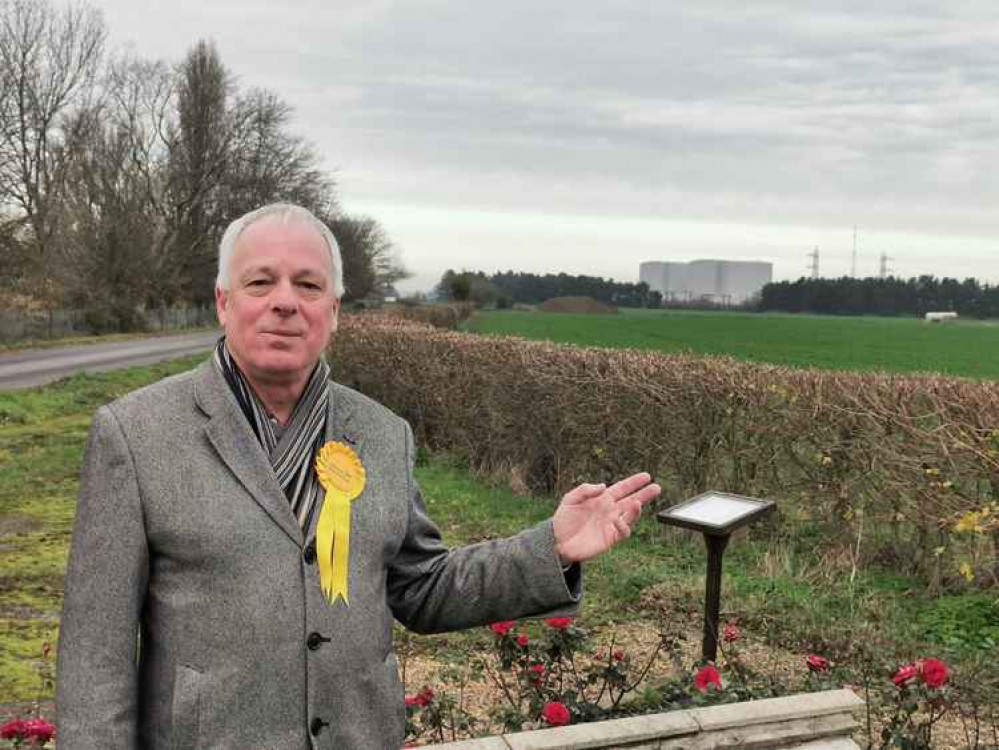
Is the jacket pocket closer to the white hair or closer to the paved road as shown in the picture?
the white hair

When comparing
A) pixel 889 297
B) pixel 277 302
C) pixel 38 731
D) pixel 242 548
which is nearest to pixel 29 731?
pixel 38 731

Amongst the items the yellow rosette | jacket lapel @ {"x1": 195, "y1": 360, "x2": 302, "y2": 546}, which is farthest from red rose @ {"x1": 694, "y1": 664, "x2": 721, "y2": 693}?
jacket lapel @ {"x1": 195, "y1": 360, "x2": 302, "y2": 546}

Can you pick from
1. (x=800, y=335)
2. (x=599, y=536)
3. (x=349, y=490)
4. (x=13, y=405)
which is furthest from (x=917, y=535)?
(x=800, y=335)

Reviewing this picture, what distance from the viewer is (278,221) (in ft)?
6.12

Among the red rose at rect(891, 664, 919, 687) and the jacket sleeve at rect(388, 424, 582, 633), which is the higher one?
the jacket sleeve at rect(388, 424, 582, 633)

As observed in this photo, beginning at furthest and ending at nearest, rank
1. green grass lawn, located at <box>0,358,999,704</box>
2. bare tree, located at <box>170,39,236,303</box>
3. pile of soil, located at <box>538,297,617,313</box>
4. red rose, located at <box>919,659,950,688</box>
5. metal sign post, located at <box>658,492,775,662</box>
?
pile of soil, located at <box>538,297,617,313</box>, bare tree, located at <box>170,39,236,303</box>, green grass lawn, located at <box>0,358,999,704</box>, metal sign post, located at <box>658,492,775,662</box>, red rose, located at <box>919,659,950,688</box>

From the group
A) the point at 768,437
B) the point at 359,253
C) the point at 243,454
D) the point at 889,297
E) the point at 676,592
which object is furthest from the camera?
the point at 889,297

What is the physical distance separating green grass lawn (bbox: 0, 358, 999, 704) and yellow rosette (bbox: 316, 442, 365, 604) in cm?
364

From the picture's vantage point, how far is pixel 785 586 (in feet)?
21.8

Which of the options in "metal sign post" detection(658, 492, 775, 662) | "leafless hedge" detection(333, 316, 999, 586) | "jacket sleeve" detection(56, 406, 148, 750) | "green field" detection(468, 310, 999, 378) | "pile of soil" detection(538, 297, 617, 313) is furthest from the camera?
"pile of soil" detection(538, 297, 617, 313)

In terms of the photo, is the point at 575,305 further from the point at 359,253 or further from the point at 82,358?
the point at 82,358

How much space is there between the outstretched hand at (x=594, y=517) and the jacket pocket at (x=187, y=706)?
77cm

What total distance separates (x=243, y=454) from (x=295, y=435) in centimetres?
12

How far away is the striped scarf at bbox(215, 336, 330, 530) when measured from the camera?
1.81m
